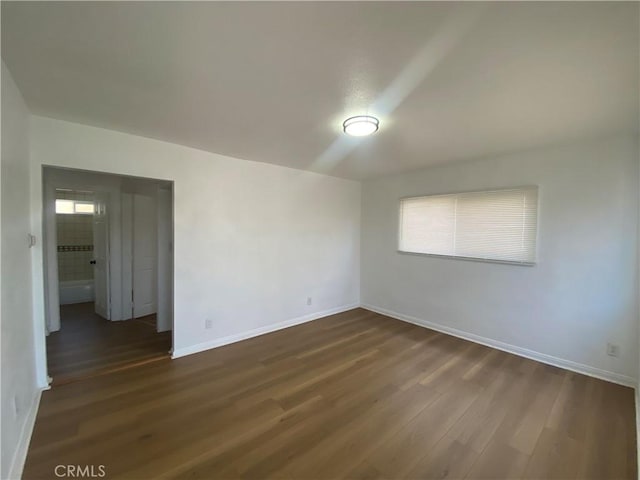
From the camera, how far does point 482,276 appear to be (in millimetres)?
3699

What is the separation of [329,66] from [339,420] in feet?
8.34

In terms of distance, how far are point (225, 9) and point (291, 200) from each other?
3.12m

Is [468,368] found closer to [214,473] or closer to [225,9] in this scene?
[214,473]

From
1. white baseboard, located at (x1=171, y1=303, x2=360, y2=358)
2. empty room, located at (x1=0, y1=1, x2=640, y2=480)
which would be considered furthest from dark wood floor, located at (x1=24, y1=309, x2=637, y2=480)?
white baseboard, located at (x1=171, y1=303, x2=360, y2=358)

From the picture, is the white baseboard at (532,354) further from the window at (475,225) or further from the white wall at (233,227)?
the white wall at (233,227)

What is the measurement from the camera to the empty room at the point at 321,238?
1.49m

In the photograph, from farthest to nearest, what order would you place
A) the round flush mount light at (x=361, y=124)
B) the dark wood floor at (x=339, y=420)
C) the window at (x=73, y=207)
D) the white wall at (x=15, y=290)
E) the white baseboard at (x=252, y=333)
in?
1. the window at (x=73, y=207)
2. the white baseboard at (x=252, y=333)
3. the round flush mount light at (x=361, y=124)
4. the dark wood floor at (x=339, y=420)
5. the white wall at (x=15, y=290)

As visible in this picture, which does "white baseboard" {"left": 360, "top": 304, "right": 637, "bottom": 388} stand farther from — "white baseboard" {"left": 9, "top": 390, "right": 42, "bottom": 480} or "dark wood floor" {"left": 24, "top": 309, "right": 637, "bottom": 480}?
"white baseboard" {"left": 9, "top": 390, "right": 42, "bottom": 480}

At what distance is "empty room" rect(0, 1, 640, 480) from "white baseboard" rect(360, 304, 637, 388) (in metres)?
0.03

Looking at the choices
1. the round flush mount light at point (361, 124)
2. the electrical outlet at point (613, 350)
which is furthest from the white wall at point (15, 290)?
the electrical outlet at point (613, 350)

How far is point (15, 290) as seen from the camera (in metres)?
1.87

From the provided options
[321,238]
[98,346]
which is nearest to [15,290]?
[98,346]

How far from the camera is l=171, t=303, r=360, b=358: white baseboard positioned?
3321 millimetres

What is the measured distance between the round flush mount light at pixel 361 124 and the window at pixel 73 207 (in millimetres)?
6311
